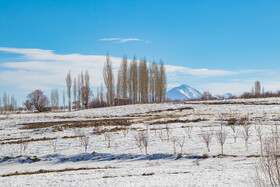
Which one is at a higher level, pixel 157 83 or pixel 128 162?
pixel 157 83

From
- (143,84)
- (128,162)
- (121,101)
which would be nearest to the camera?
(128,162)

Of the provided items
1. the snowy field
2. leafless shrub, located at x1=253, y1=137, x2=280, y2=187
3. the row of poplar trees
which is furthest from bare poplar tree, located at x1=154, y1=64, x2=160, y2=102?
leafless shrub, located at x1=253, y1=137, x2=280, y2=187

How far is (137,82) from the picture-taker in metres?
59.2

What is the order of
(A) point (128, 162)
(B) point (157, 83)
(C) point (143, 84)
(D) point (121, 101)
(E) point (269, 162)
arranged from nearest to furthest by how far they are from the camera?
(E) point (269, 162)
(A) point (128, 162)
(D) point (121, 101)
(C) point (143, 84)
(B) point (157, 83)

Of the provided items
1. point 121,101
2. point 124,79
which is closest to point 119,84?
point 124,79

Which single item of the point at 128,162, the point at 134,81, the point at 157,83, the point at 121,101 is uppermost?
the point at 134,81

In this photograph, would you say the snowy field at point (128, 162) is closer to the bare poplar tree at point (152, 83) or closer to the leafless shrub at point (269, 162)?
the leafless shrub at point (269, 162)

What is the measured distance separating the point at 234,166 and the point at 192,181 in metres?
2.65

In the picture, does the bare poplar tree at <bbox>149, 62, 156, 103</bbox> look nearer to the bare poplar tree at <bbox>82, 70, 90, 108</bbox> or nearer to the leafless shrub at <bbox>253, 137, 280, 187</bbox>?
the bare poplar tree at <bbox>82, 70, 90, 108</bbox>

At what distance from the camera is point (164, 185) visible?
768cm

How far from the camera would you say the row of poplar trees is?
193 ft

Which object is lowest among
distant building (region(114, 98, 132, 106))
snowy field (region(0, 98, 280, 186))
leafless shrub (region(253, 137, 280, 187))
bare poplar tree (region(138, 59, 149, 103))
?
snowy field (region(0, 98, 280, 186))

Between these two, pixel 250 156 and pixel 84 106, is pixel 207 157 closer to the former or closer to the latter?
pixel 250 156

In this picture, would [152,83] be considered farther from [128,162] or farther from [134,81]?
[128,162]
